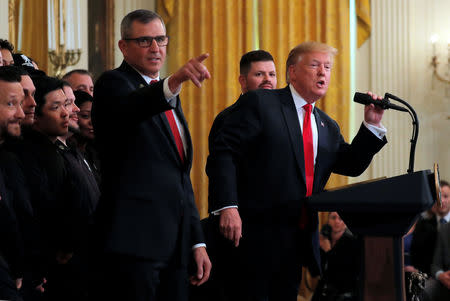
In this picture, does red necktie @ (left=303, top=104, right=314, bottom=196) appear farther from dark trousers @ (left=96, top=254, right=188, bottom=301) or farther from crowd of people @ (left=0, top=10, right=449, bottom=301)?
dark trousers @ (left=96, top=254, right=188, bottom=301)

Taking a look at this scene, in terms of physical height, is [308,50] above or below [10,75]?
above

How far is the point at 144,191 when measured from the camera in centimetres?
271

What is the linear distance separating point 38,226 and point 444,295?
3588mm

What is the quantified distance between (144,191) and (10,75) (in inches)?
35.9

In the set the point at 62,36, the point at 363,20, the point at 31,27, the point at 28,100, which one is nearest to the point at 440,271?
the point at 363,20

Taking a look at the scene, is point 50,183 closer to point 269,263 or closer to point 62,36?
point 269,263

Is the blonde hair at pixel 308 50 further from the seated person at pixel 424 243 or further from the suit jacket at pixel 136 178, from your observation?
the seated person at pixel 424 243

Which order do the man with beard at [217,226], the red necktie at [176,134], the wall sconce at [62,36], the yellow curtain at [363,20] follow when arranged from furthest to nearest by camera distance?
the yellow curtain at [363,20]
the wall sconce at [62,36]
the man with beard at [217,226]
the red necktie at [176,134]

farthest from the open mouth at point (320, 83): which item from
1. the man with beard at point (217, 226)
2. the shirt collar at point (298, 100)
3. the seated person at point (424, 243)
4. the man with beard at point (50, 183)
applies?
the seated person at point (424, 243)

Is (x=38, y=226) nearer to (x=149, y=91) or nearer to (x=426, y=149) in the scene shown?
(x=149, y=91)

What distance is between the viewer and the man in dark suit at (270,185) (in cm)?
327

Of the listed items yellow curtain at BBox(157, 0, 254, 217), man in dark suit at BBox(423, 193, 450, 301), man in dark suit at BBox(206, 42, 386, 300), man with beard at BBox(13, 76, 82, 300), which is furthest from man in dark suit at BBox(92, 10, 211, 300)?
yellow curtain at BBox(157, 0, 254, 217)

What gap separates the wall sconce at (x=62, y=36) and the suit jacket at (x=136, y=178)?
3.94m

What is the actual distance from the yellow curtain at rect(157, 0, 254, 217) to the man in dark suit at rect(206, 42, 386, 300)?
5017 mm
